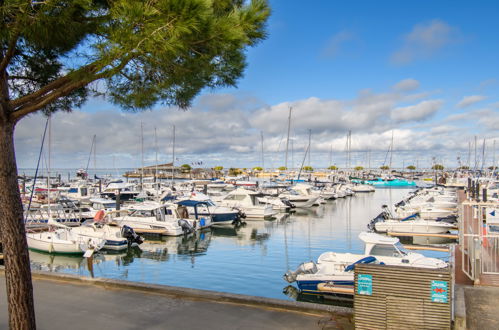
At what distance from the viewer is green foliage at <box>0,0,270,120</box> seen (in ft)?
14.6

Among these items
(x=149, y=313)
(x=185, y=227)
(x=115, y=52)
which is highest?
(x=115, y=52)

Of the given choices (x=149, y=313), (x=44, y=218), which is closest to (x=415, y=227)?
(x=149, y=313)

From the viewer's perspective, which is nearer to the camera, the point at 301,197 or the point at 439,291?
the point at 439,291

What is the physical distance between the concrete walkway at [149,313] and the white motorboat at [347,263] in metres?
7.06

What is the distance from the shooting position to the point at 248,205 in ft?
120

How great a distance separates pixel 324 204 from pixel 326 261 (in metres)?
36.5

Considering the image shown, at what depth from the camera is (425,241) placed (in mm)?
26188

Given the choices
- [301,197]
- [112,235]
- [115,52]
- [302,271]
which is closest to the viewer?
[115,52]

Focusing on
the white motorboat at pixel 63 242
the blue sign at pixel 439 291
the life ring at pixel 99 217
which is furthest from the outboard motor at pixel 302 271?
the life ring at pixel 99 217

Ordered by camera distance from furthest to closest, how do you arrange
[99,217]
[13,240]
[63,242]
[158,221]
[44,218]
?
1. [44,218]
2. [158,221]
3. [99,217]
4. [63,242]
5. [13,240]

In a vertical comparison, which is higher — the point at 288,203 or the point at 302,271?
the point at 288,203

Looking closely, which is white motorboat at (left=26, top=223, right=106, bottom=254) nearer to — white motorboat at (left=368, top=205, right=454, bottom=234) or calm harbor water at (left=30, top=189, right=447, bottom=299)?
calm harbor water at (left=30, top=189, right=447, bottom=299)

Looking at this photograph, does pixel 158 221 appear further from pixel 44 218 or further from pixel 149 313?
pixel 149 313

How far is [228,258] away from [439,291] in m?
16.6
